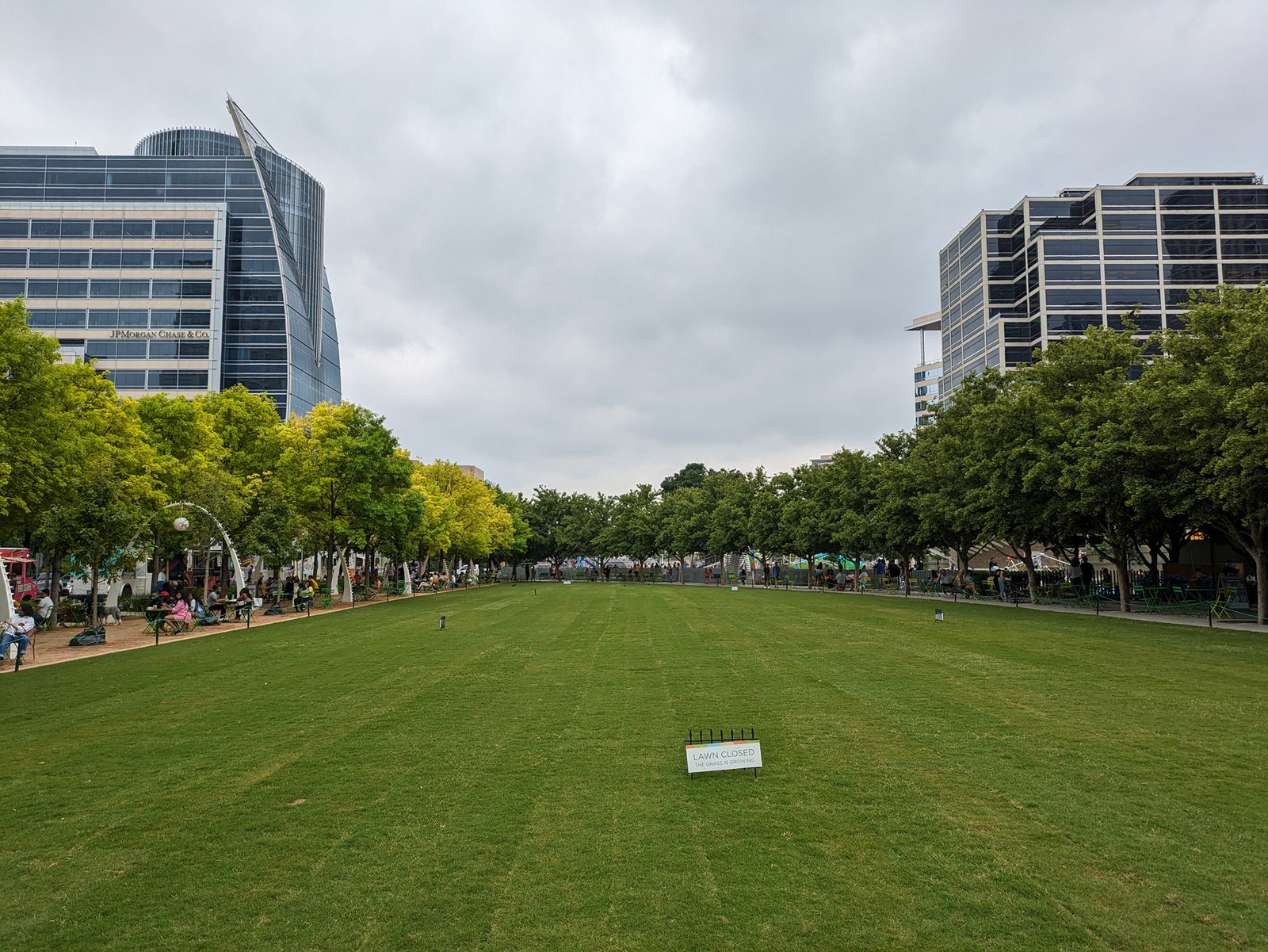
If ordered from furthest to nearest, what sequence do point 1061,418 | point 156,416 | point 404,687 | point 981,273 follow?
1. point 981,273
2. point 156,416
3. point 1061,418
4. point 404,687

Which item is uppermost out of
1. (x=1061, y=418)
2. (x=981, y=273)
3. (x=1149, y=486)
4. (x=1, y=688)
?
(x=981, y=273)

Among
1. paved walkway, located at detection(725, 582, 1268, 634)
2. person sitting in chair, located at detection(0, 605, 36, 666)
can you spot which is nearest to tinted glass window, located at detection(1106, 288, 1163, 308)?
paved walkway, located at detection(725, 582, 1268, 634)

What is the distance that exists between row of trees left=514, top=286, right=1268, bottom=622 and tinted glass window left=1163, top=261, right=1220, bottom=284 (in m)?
47.8

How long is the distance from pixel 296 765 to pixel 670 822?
4.97m

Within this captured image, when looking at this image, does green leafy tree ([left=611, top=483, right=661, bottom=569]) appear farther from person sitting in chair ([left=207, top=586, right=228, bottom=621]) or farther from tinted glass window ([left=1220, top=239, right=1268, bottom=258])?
A: tinted glass window ([left=1220, top=239, right=1268, bottom=258])

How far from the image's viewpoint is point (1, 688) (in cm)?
1545

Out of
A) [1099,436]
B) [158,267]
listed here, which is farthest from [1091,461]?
[158,267]

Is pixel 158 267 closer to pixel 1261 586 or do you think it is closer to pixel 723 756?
pixel 723 756

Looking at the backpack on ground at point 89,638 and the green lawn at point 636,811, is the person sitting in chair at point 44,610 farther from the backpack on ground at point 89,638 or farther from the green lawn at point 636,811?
the green lawn at point 636,811

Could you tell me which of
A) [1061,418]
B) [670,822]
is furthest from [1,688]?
[1061,418]

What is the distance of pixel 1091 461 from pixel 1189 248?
79443 millimetres

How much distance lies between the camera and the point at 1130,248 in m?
86.8

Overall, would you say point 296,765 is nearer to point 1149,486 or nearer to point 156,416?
point 1149,486

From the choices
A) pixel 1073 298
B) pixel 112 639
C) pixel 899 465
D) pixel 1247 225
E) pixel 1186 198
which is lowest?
pixel 112 639
